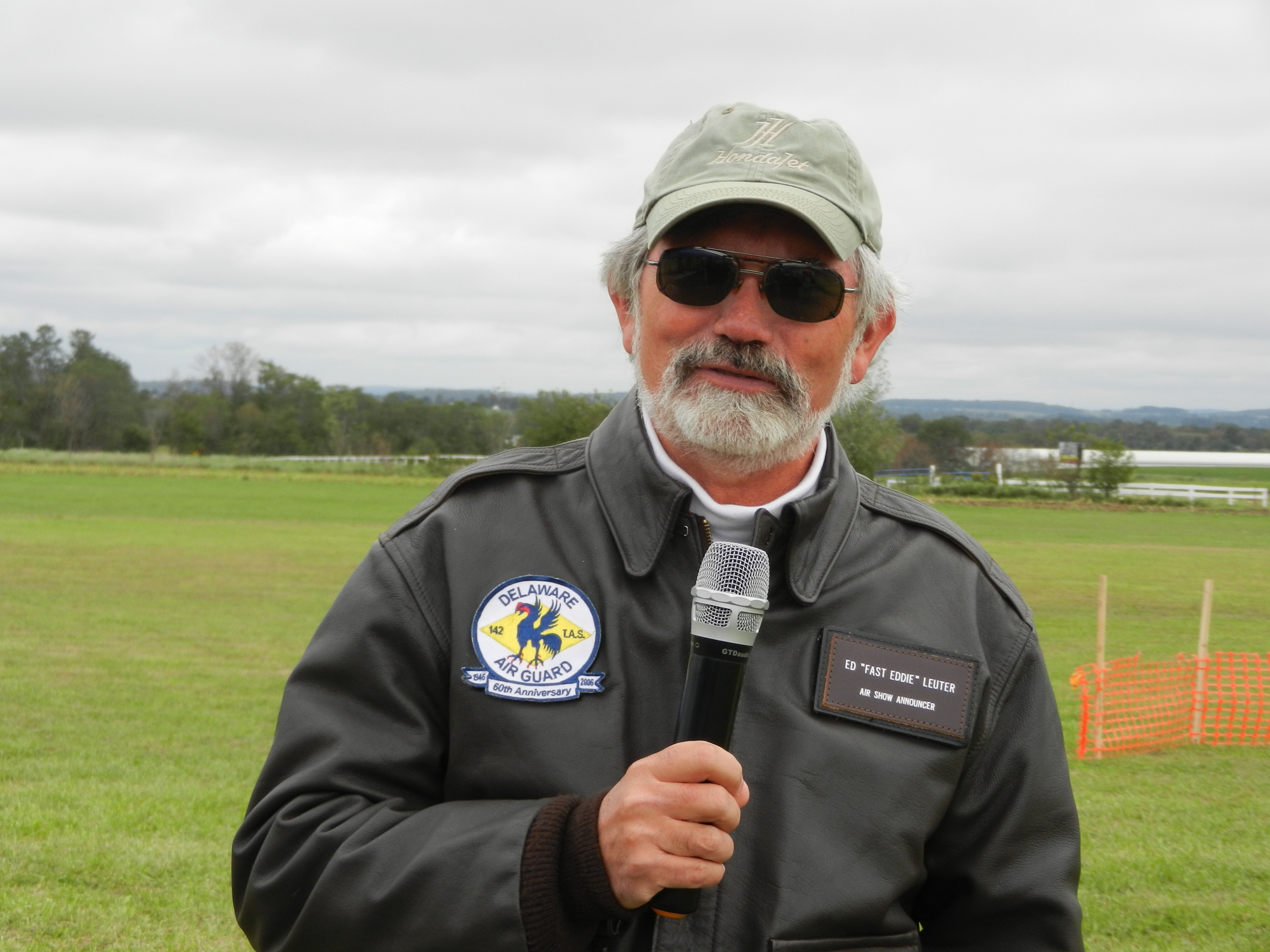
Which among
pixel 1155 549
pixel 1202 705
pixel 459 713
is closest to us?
pixel 459 713

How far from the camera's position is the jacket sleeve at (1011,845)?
1968 mm

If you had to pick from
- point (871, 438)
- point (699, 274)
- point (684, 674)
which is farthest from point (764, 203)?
point (871, 438)

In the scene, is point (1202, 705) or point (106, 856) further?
point (1202, 705)

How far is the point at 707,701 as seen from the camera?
5.15ft

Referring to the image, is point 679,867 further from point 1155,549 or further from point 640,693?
point 1155,549

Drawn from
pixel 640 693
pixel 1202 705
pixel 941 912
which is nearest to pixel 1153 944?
pixel 941 912

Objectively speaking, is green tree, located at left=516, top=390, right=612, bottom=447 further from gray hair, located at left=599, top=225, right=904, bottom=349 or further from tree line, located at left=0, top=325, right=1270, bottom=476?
gray hair, located at left=599, top=225, right=904, bottom=349

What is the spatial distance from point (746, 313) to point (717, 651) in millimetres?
711

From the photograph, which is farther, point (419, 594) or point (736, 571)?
point (419, 594)

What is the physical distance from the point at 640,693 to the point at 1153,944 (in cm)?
538

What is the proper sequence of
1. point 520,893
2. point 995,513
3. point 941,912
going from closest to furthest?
1. point 520,893
2. point 941,912
3. point 995,513

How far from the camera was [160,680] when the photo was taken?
40.5 ft

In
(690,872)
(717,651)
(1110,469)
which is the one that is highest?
(717,651)

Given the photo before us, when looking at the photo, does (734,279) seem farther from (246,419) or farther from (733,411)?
(246,419)
